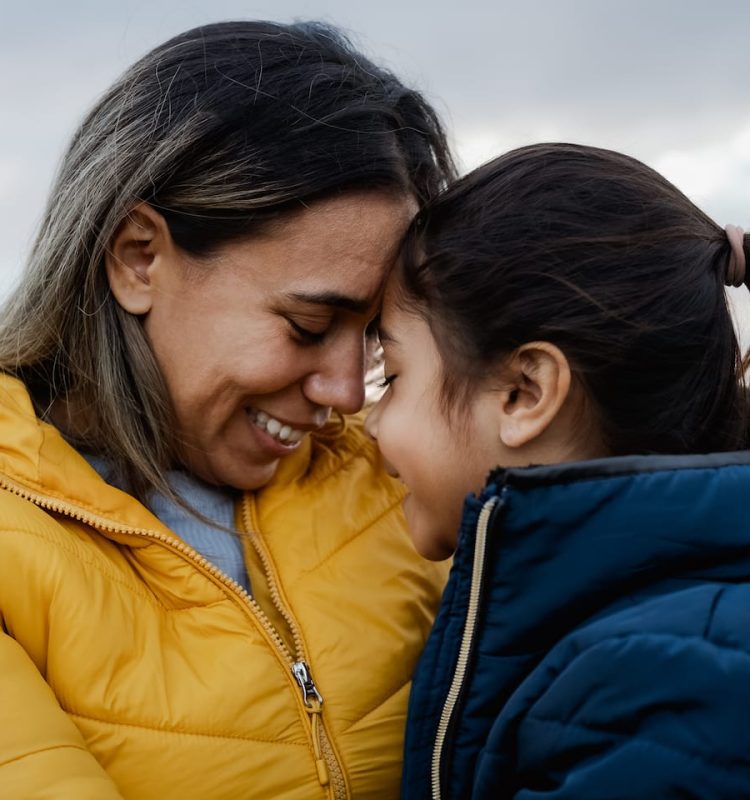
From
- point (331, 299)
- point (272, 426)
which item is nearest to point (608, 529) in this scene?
point (331, 299)

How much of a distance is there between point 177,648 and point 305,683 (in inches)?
9.7

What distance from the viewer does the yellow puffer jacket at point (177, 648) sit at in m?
1.74

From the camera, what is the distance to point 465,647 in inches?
68.4

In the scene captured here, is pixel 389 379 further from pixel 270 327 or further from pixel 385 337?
pixel 270 327

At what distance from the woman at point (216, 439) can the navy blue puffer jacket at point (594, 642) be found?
0.27 m

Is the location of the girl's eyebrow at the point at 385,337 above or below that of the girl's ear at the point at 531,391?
above

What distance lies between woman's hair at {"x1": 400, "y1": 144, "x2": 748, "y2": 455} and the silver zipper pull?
0.57 m

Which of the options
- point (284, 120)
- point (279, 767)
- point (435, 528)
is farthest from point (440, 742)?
point (284, 120)

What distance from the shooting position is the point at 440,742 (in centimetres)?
177

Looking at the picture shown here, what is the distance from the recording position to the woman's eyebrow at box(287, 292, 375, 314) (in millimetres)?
2076

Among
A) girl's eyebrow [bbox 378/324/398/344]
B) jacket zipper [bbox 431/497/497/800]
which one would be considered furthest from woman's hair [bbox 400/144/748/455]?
jacket zipper [bbox 431/497/497/800]

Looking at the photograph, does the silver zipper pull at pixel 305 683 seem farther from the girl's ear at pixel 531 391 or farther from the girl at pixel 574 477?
the girl's ear at pixel 531 391

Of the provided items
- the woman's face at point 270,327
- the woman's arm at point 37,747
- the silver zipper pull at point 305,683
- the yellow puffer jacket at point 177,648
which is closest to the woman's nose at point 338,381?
the woman's face at point 270,327

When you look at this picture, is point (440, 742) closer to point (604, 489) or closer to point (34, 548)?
point (604, 489)
